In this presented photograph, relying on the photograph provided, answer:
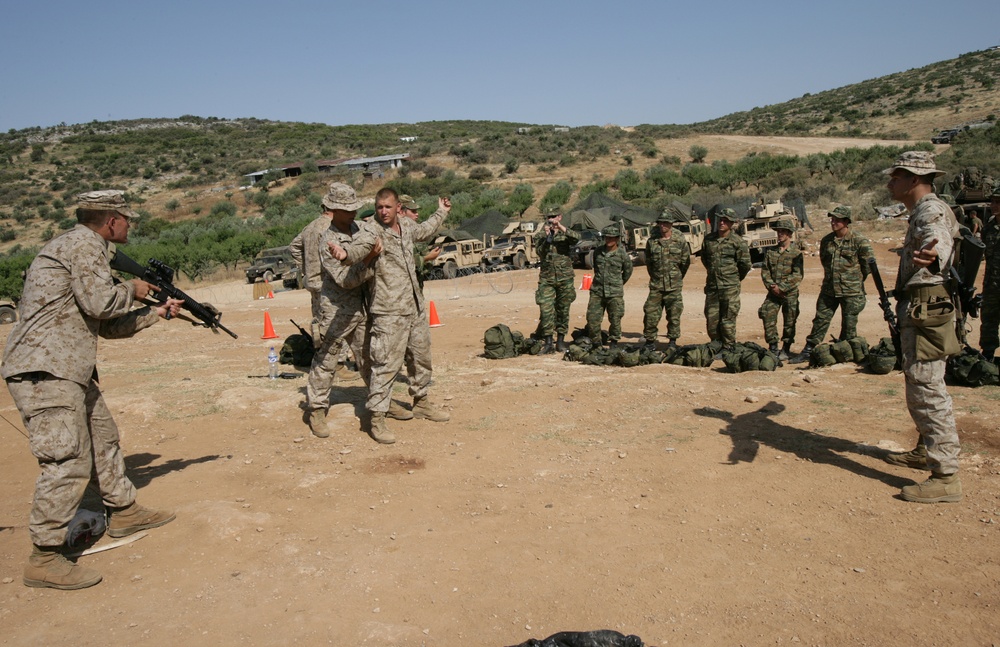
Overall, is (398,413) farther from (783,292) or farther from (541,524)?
(783,292)

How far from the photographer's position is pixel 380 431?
6.05 m

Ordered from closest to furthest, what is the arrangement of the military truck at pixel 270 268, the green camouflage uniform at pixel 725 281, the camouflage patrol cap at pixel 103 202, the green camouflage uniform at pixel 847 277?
the camouflage patrol cap at pixel 103 202, the green camouflage uniform at pixel 847 277, the green camouflage uniform at pixel 725 281, the military truck at pixel 270 268

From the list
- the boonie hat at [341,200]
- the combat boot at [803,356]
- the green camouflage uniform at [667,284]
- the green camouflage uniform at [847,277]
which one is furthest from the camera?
the green camouflage uniform at [667,284]

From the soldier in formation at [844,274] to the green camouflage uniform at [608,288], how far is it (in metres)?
2.27

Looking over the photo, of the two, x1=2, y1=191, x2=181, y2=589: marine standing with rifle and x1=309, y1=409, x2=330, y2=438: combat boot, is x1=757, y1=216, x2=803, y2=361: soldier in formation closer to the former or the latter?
x1=309, y1=409, x2=330, y2=438: combat boot

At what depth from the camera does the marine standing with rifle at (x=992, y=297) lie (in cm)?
788

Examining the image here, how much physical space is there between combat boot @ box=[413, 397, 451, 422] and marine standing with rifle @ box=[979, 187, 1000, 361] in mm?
5763

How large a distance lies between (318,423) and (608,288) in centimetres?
469

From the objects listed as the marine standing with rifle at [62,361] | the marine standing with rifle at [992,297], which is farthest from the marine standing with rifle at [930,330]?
the marine standing with rifle at [62,361]

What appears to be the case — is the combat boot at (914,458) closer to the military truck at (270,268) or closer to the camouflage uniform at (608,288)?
the camouflage uniform at (608,288)

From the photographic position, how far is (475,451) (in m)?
5.82

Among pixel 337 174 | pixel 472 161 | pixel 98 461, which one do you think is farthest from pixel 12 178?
pixel 98 461

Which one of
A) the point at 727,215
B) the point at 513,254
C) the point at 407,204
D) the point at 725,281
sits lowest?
the point at 513,254

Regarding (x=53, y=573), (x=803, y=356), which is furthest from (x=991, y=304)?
(x=53, y=573)
